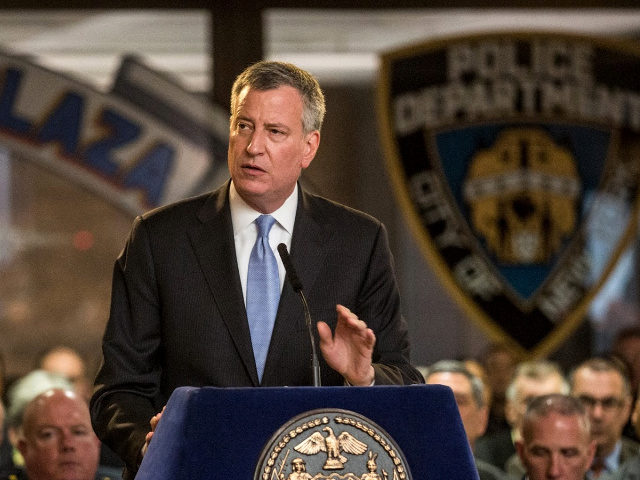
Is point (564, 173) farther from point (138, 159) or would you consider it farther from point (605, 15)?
point (138, 159)

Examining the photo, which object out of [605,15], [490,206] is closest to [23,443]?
[490,206]

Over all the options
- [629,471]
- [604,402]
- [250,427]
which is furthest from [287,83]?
[604,402]

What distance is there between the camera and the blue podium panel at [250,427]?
1.67m

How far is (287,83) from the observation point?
2041 millimetres

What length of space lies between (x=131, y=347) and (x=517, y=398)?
3942mm

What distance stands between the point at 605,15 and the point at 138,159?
2563 millimetres

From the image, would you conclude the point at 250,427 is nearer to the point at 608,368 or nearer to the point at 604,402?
the point at 604,402

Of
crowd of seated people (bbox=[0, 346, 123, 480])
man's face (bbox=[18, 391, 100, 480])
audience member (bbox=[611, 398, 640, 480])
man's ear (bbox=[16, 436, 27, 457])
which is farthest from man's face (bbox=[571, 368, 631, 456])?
man's ear (bbox=[16, 436, 27, 457])

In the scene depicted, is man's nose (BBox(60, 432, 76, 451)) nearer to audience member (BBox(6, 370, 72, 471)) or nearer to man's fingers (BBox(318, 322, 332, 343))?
audience member (BBox(6, 370, 72, 471))

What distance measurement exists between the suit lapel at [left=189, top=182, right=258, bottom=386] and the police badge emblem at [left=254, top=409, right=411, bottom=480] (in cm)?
37

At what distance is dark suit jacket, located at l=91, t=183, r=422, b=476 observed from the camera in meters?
2.04

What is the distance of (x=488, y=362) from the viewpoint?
6680 mm

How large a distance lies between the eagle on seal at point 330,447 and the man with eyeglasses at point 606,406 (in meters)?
3.56

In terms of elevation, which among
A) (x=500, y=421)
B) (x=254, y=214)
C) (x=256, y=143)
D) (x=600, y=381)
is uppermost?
(x=256, y=143)
